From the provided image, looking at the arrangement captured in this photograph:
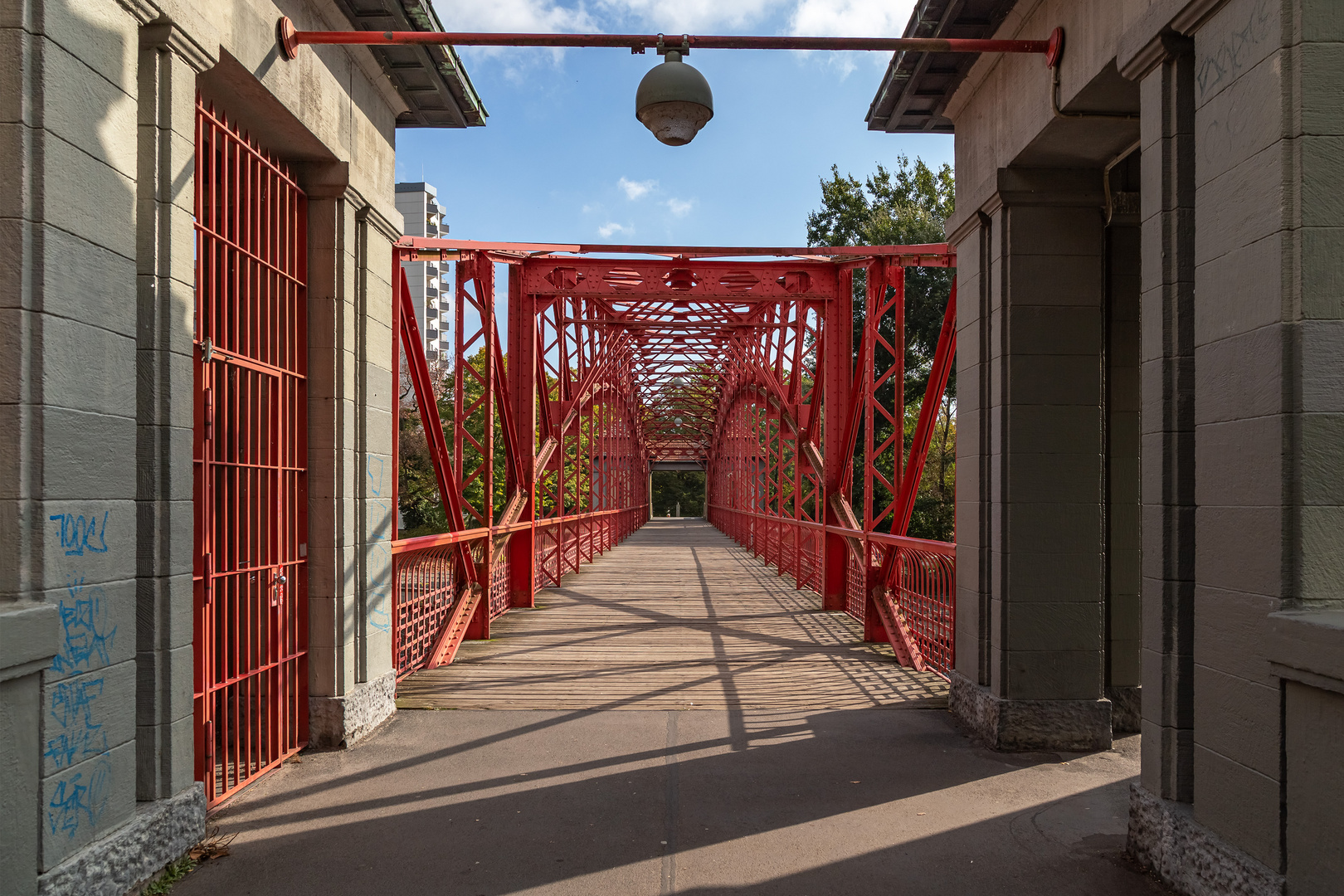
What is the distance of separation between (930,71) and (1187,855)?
5244 millimetres

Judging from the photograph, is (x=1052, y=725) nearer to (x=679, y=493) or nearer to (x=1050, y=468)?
(x=1050, y=468)

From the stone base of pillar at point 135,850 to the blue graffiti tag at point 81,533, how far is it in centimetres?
111

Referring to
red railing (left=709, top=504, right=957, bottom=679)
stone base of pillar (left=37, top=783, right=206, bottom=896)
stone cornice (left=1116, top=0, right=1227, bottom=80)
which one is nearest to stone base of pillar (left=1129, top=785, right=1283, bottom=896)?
red railing (left=709, top=504, right=957, bottom=679)

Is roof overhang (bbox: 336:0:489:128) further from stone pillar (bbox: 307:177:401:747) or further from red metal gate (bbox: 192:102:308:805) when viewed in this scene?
Result: red metal gate (bbox: 192:102:308:805)

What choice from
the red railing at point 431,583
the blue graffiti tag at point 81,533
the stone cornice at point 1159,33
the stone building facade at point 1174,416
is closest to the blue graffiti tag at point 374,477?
the red railing at point 431,583

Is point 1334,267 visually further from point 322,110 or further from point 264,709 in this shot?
point 264,709

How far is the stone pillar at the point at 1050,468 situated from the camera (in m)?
5.65

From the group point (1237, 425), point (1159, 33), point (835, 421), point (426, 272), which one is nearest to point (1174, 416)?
point (1237, 425)

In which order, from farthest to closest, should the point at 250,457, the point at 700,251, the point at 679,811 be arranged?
the point at 700,251 → the point at 250,457 → the point at 679,811

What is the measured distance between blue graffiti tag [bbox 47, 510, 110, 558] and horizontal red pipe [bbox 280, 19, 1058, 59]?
9.44 feet

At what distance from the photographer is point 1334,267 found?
305 cm

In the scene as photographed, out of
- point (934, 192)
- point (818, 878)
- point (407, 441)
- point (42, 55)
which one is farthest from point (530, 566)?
point (934, 192)

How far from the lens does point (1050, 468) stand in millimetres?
5656

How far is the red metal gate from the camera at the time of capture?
448cm
